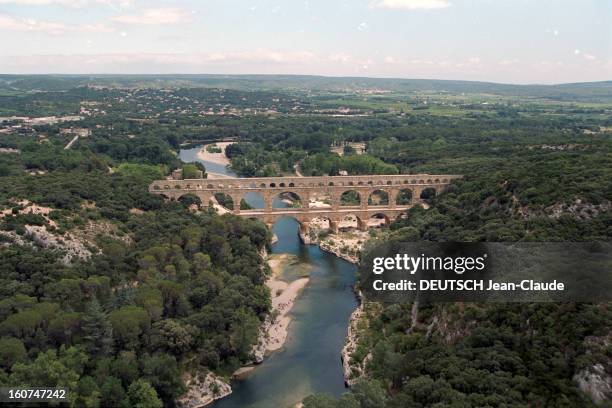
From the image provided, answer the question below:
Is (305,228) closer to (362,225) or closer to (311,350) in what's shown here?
(362,225)

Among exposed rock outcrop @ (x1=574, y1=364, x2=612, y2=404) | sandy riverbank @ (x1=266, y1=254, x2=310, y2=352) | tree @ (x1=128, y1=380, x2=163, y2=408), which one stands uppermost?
exposed rock outcrop @ (x1=574, y1=364, x2=612, y2=404)

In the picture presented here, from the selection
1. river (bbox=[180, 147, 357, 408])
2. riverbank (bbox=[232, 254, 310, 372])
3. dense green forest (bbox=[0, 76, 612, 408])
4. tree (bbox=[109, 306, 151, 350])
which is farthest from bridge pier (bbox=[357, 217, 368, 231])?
tree (bbox=[109, 306, 151, 350])

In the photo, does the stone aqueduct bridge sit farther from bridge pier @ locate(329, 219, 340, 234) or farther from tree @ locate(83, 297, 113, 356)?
tree @ locate(83, 297, 113, 356)

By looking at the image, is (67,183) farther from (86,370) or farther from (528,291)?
(528,291)

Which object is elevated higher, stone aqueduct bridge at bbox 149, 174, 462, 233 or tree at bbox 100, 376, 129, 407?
stone aqueduct bridge at bbox 149, 174, 462, 233

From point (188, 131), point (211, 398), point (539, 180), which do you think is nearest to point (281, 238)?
point (539, 180)

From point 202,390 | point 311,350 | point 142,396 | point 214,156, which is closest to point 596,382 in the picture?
point 311,350

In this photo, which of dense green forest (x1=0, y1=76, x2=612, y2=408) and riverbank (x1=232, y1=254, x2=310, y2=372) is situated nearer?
dense green forest (x1=0, y1=76, x2=612, y2=408)
